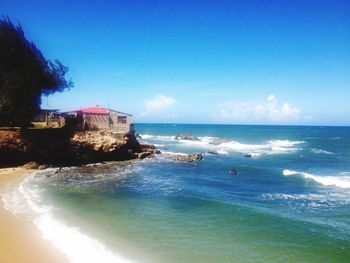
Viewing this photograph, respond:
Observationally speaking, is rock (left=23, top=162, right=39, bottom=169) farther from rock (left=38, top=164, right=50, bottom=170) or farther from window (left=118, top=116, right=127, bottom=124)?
window (left=118, top=116, right=127, bottom=124)

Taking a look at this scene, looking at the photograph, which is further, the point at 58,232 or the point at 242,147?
the point at 242,147

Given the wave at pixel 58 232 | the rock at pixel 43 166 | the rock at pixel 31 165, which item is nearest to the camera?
the wave at pixel 58 232

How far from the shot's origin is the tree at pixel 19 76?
38781 millimetres

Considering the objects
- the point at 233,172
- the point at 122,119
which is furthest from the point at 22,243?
the point at 122,119

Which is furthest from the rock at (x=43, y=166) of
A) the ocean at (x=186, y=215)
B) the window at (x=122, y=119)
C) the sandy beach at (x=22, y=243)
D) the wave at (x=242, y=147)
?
the wave at (x=242, y=147)

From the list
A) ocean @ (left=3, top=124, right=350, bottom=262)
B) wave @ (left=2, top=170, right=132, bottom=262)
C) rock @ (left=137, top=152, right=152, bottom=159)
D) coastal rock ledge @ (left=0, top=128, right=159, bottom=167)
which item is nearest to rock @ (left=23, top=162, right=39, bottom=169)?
coastal rock ledge @ (left=0, top=128, right=159, bottom=167)

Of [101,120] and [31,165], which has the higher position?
[101,120]

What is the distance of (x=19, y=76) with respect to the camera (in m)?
39.1

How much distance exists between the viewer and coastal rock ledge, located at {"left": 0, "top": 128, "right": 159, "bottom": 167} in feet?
125

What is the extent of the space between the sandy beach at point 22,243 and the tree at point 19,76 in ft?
66.5

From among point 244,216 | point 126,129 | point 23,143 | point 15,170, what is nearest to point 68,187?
point 15,170

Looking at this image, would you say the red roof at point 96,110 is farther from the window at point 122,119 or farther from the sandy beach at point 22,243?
the sandy beach at point 22,243

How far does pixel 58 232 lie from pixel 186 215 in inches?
311

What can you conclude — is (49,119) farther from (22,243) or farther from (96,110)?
(22,243)
